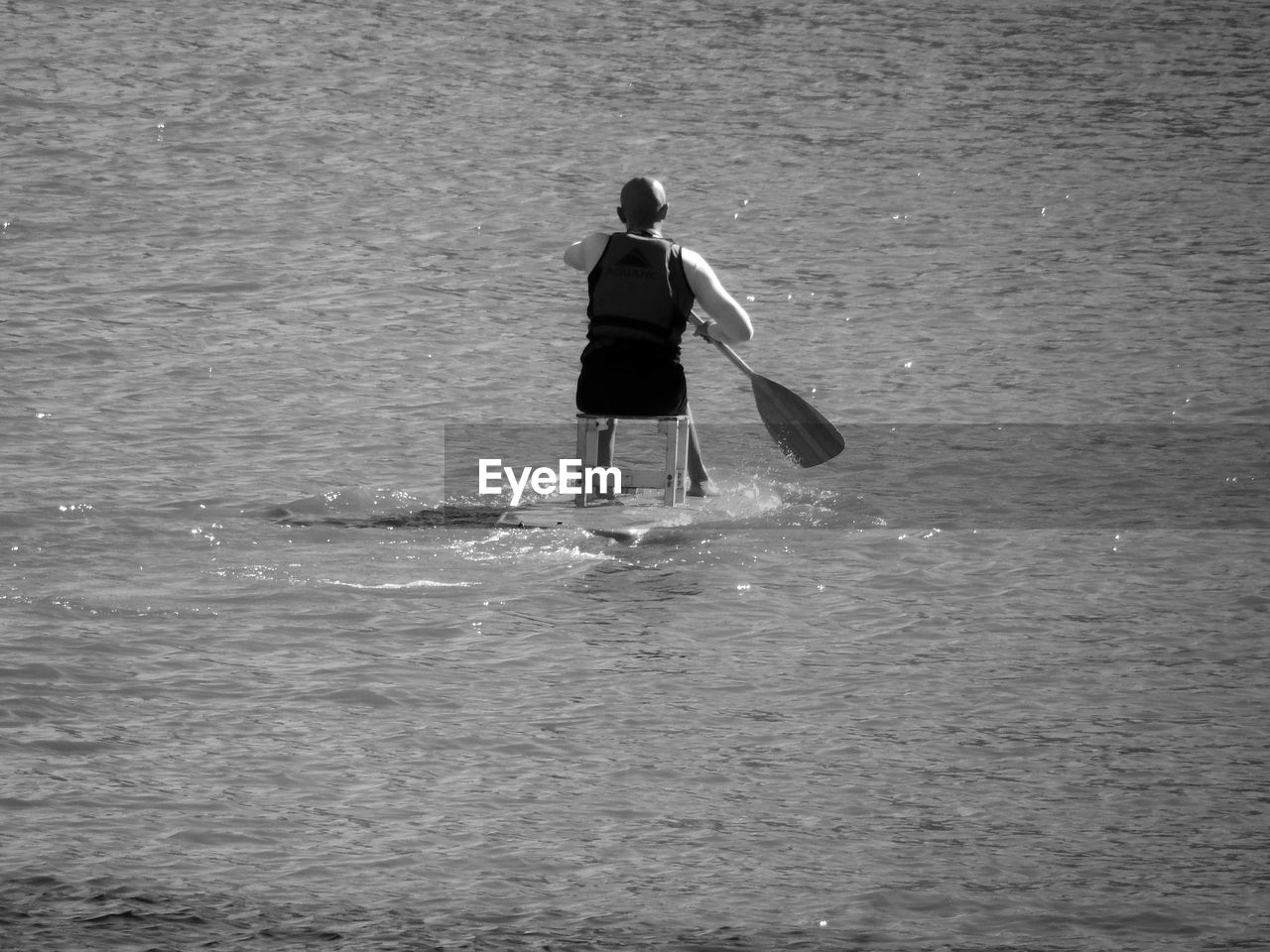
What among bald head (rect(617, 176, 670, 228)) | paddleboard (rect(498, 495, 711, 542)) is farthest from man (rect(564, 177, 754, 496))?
paddleboard (rect(498, 495, 711, 542))

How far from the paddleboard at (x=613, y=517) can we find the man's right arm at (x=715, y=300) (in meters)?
0.83

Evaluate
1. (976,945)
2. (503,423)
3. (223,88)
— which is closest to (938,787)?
(976,945)

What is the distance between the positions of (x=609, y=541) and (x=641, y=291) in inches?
44.2

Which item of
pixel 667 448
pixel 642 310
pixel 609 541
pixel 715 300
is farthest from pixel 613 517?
pixel 715 300

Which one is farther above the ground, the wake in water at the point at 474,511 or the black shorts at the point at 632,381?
the black shorts at the point at 632,381

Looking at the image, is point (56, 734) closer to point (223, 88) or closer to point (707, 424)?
point (707, 424)

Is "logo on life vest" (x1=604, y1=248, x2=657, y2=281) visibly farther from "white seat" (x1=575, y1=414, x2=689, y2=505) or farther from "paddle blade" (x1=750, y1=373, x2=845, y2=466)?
"paddle blade" (x1=750, y1=373, x2=845, y2=466)

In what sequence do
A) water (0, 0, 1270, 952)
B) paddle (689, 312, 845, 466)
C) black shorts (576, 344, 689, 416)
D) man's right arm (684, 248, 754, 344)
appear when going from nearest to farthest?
water (0, 0, 1270, 952) → man's right arm (684, 248, 754, 344) → black shorts (576, 344, 689, 416) → paddle (689, 312, 845, 466)

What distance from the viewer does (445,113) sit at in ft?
59.2

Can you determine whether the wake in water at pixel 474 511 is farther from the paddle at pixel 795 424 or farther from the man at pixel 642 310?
the man at pixel 642 310

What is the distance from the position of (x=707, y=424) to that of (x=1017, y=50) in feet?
36.2

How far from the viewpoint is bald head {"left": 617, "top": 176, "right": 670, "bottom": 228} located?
863cm

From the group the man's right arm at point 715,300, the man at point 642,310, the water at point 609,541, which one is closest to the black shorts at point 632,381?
the man at point 642,310

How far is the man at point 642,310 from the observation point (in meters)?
8.61
